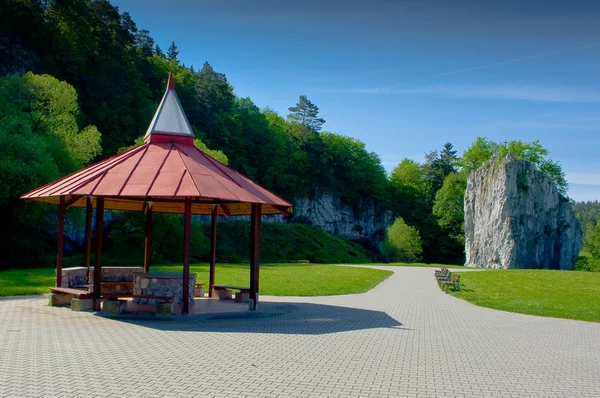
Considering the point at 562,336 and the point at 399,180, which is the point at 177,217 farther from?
the point at 399,180

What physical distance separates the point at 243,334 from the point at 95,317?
4768 mm

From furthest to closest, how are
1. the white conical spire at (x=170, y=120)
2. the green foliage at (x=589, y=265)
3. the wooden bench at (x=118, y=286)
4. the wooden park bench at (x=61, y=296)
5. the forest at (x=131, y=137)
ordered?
1. the green foliage at (x=589, y=265)
2. the forest at (x=131, y=137)
3. the wooden bench at (x=118, y=286)
4. the white conical spire at (x=170, y=120)
5. the wooden park bench at (x=61, y=296)

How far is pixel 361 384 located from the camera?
882 cm

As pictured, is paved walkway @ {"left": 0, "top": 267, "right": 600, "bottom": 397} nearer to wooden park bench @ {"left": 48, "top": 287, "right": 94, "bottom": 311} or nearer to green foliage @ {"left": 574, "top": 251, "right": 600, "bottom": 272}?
wooden park bench @ {"left": 48, "top": 287, "right": 94, "bottom": 311}

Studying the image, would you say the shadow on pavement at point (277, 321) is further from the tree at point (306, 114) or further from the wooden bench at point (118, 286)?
the tree at point (306, 114)

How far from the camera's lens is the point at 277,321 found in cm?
1553

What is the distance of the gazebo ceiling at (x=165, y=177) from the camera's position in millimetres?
15164

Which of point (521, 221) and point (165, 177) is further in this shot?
point (521, 221)

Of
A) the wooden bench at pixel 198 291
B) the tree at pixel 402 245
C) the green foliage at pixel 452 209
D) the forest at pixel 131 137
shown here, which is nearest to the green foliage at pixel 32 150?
the forest at pixel 131 137

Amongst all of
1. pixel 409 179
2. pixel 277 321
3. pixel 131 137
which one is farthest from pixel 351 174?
pixel 277 321

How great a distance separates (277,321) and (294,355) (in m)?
4.66

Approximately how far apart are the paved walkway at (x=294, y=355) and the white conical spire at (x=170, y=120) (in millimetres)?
6757

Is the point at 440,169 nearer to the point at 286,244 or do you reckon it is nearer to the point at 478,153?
the point at 478,153

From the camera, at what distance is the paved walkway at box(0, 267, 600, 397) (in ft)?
27.8
